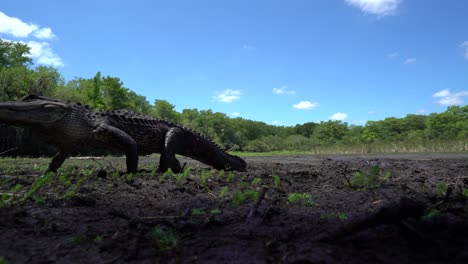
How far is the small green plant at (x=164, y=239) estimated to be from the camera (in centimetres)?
173

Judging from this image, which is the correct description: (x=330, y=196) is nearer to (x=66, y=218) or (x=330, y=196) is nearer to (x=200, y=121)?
(x=66, y=218)

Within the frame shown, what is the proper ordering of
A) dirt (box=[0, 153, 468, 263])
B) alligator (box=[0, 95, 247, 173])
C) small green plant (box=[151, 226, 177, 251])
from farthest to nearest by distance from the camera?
1. alligator (box=[0, 95, 247, 173])
2. small green plant (box=[151, 226, 177, 251])
3. dirt (box=[0, 153, 468, 263])

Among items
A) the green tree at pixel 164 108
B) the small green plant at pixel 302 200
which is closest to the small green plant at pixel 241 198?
the small green plant at pixel 302 200

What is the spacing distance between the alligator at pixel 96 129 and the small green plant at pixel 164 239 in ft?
11.3

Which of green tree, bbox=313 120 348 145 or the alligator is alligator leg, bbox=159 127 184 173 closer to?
the alligator

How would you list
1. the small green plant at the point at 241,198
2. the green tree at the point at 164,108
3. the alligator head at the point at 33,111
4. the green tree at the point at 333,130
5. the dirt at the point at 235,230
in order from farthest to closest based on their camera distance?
1. the green tree at the point at 333,130
2. the green tree at the point at 164,108
3. the alligator head at the point at 33,111
4. the small green plant at the point at 241,198
5. the dirt at the point at 235,230

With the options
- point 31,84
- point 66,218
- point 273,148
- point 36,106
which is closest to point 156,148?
point 36,106

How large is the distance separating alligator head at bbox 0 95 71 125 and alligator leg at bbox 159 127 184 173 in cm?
172

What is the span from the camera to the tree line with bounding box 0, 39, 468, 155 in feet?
74.3

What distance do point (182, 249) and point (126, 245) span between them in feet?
1.06

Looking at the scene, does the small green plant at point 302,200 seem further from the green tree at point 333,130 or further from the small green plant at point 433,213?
the green tree at point 333,130

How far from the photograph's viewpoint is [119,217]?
2.40m

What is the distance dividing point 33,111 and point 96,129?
92 cm

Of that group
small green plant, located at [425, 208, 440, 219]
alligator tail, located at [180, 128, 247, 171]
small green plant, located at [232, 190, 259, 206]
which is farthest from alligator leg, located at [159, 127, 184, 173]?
A: small green plant, located at [425, 208, 440, 219]
